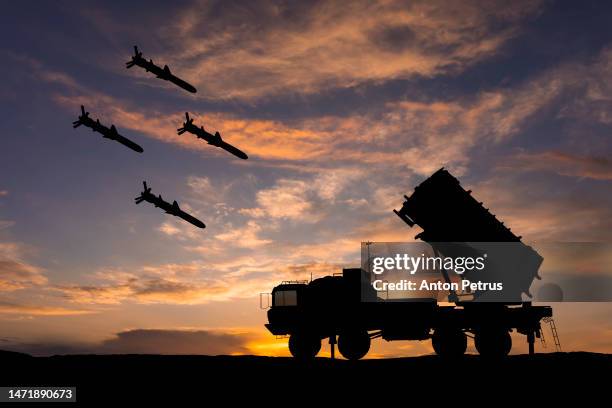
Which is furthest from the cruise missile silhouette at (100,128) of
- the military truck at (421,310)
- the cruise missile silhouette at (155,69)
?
the military truck at (421,310)

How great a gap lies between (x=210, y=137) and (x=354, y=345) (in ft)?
76.1

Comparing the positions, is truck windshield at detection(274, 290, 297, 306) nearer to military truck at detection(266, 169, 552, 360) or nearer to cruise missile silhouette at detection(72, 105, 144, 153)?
military truck at detection(266, 169, 552, 360)

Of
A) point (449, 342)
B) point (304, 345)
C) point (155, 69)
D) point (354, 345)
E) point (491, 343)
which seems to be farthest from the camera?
point (155, 69)

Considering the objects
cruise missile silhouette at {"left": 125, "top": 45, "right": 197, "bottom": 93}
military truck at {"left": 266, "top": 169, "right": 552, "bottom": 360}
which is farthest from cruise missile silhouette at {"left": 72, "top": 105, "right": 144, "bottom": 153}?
military truck at {"left": 266, "top": 169, "right": 552, "bottom": 360}

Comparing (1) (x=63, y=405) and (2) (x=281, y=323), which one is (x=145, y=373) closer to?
(1) (x=63, y=405)

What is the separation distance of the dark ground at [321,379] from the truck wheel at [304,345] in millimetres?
2923

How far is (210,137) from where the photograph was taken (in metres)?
Answer: 41.7

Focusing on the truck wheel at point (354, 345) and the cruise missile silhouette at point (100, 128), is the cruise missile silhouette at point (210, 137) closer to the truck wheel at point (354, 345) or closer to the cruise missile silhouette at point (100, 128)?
the cruise missile silhouette at point (100, 128)

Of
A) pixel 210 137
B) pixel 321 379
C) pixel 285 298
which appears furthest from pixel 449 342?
pixel 210 137

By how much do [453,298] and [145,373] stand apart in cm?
1142

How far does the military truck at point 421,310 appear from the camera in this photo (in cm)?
2208

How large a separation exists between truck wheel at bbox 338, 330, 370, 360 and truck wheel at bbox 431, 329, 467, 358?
259 centimetres

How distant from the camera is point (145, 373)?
55.6 ft

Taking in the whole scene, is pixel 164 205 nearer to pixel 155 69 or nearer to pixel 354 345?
pixel 155 69
